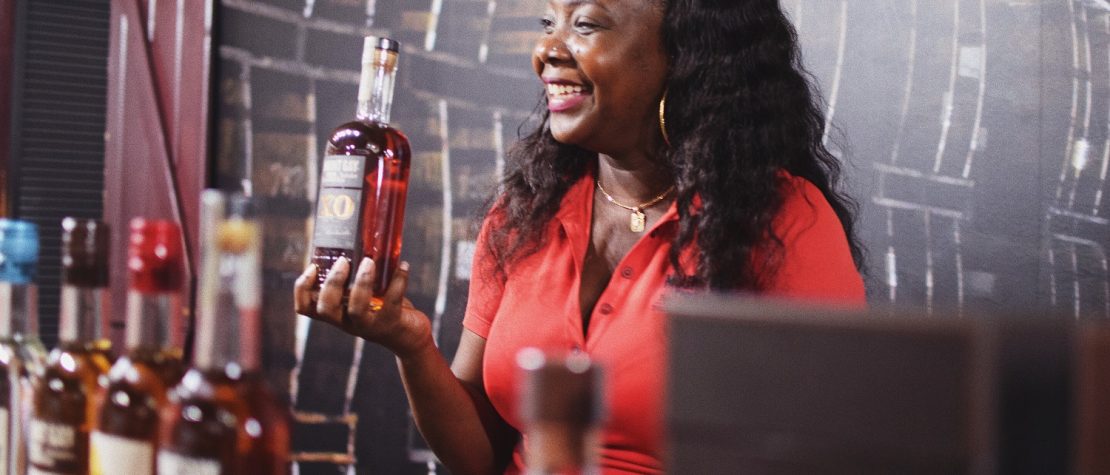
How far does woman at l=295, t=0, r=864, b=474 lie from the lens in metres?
1.39

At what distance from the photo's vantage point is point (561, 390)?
48 centimetres

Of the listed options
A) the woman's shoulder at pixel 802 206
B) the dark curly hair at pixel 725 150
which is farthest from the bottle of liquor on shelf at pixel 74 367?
the woman's shoulder at pixel 802 206

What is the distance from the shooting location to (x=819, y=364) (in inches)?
18.1

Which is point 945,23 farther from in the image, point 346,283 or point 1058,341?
point 1058,341

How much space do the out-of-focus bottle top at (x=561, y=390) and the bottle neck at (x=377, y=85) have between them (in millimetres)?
637

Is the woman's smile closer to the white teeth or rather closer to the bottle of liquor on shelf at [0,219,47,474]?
the white teeth

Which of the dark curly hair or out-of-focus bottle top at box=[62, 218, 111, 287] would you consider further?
the dark curly hair

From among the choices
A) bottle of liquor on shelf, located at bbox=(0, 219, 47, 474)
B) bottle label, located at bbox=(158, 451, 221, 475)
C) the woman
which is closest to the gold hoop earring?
the woman

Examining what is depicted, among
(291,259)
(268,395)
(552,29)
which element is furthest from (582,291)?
(291,259)

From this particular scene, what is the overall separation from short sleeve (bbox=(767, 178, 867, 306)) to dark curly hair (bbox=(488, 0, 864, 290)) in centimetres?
2

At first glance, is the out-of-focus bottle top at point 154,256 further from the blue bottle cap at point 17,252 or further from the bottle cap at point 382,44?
the bottle cap at point 382,44

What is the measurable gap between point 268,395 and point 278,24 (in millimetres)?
2697

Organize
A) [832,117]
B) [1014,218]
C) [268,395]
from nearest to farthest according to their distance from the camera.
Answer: [268,395]
[1014,218]
[832,117]

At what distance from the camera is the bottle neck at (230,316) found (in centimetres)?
61
